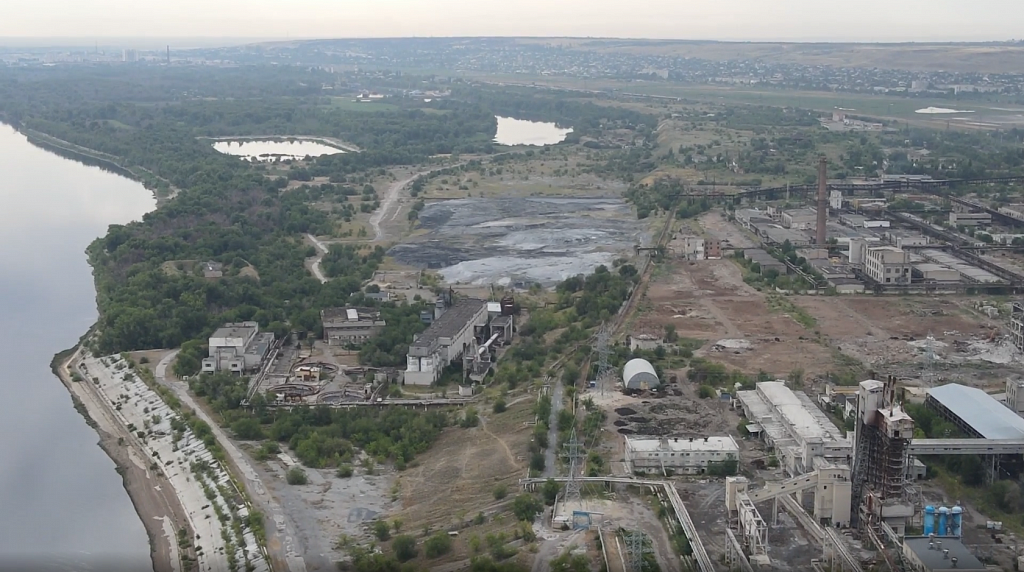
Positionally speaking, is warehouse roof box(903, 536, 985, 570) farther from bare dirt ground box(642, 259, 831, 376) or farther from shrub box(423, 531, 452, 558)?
bare dirt ground box(642, 259, 831, 376)

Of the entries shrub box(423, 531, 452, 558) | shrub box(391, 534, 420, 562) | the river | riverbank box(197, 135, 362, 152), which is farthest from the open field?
shrub box(391, 534, 420, 562)

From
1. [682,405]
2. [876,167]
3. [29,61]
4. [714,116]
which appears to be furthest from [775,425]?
[29,61]

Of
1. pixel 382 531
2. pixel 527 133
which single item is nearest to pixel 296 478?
pixel 382 531

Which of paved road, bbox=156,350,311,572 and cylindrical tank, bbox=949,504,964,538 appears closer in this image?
cylindrical tank, bbox=949,504,964,538

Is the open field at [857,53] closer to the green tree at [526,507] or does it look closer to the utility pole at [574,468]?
the utility pole at [574,468]

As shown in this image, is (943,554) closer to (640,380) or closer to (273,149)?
(640,380)

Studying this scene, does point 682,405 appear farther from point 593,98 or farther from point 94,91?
point 94,91
